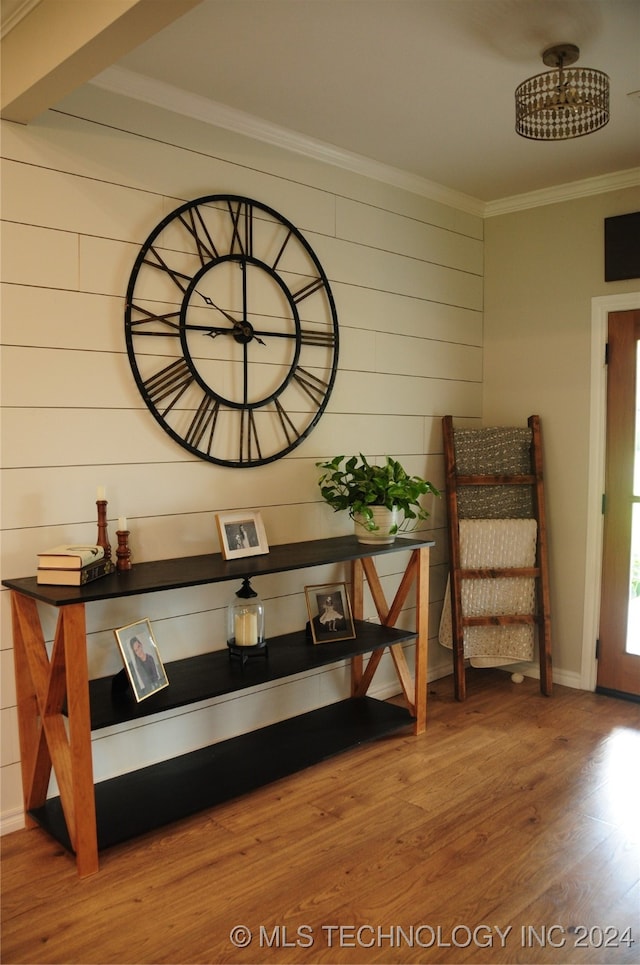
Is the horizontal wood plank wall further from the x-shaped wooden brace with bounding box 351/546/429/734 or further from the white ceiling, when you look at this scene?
the white ceiling

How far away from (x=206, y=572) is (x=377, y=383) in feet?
4.77

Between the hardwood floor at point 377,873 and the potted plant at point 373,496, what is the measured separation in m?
0.91

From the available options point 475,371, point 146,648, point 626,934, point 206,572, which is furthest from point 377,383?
point 626,934

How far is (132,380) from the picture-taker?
269 cm

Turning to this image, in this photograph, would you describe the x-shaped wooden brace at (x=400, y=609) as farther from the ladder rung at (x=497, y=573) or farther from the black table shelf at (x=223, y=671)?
the ladder rung at (x=497, y=573)

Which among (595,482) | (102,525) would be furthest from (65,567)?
(595,482)

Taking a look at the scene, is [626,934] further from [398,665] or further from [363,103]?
[363,103]

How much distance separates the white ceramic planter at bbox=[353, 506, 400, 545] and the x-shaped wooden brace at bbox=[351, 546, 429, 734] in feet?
0.54

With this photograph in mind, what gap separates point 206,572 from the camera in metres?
2.57

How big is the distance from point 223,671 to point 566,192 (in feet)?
9.33

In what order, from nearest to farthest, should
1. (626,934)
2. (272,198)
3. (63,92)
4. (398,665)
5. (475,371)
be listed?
1. (626,934)
2. (63,92)
3. (272,198)
4. (398,665)
5. (475,371)

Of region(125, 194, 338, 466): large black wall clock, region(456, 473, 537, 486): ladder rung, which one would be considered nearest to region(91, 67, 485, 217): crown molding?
region(125, 194, 338, 466): large black wall clock

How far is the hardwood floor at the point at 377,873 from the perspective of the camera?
6.51 ft

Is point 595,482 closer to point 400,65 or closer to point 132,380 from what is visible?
point 400,65
